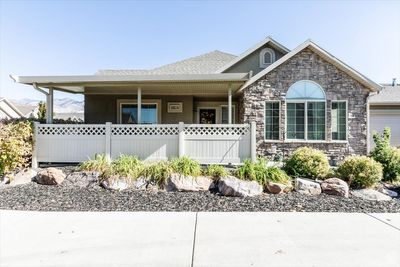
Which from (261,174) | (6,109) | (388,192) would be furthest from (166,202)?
(6,109)

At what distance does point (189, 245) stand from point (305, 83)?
31.3 feet

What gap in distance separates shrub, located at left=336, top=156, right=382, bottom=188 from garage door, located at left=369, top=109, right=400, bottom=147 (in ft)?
33.6

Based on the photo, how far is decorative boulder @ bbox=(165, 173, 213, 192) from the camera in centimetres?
713

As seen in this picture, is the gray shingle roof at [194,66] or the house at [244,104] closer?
the house at [244,104]

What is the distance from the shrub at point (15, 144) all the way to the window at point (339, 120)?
1161 centimetres

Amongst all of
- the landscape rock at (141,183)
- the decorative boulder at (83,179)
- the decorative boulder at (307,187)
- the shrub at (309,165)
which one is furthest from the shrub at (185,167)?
the shrub at (309,165)

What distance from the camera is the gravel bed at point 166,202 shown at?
19.9 ft

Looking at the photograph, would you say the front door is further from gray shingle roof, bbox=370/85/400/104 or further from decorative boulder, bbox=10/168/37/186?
gray shingle roof, bbox=370/85/400/104

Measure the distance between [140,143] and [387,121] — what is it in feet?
48.7

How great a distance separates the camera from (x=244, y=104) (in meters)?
11.8

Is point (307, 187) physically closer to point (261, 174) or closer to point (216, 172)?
point (261, 174)

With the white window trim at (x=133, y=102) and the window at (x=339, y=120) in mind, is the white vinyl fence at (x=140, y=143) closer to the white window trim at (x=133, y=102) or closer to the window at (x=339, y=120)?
the window at (x=339, y=120)

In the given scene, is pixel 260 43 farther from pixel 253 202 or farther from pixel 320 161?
pixel 253 202
